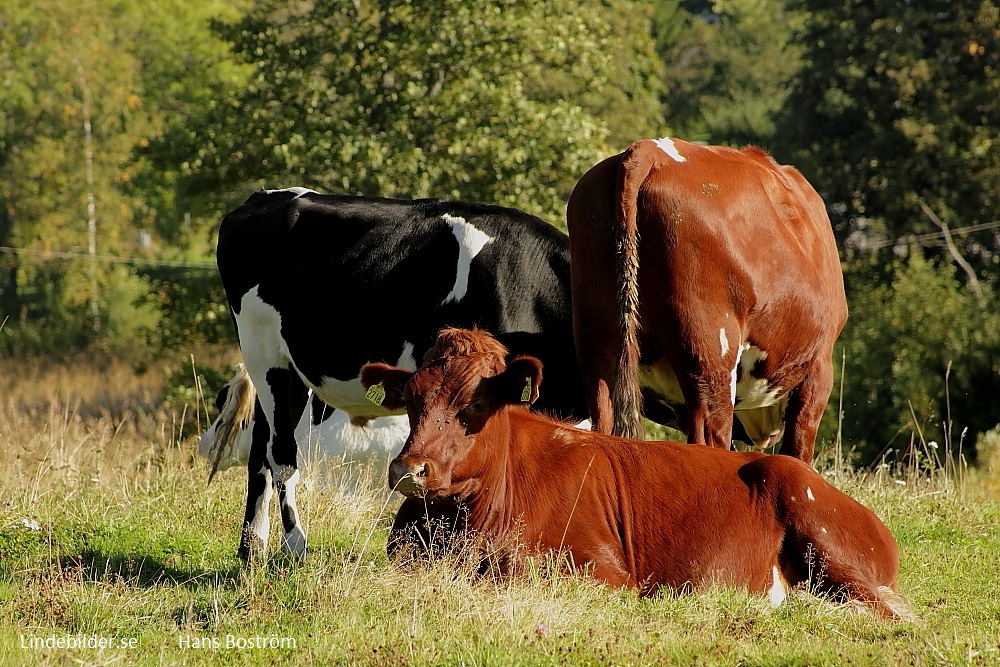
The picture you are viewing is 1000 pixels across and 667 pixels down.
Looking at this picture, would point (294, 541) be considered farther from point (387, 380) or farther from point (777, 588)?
point (777, 588)

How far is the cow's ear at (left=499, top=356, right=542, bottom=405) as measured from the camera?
517 cm

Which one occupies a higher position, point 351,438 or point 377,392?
point 377,392

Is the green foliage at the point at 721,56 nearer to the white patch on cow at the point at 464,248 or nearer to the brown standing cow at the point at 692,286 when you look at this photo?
the white patch on cow at the point at 464,248

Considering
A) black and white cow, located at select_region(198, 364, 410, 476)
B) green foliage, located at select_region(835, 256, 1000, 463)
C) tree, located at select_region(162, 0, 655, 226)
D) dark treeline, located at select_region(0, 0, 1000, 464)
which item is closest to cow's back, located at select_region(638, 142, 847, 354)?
dark treeline, located at select_region(0, 0, 1000, 464)

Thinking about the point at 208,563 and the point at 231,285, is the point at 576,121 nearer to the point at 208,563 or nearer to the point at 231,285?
the point at 231,285

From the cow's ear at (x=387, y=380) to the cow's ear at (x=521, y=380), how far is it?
1.55 feet

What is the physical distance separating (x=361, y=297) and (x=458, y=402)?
176cm

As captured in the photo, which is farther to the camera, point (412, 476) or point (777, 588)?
point (777, 588)

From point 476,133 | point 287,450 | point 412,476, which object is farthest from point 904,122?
point 412,476

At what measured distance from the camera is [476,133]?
20.2 m

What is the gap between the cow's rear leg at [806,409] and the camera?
6559 mm

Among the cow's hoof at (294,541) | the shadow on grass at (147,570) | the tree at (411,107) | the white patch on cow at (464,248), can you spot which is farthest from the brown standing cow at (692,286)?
the tree at (411,107)

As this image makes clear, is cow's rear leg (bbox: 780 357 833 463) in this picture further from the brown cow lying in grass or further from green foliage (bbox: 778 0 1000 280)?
green foliage (bbox: 778 0 1000 280)

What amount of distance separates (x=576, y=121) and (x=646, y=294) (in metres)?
15.3
